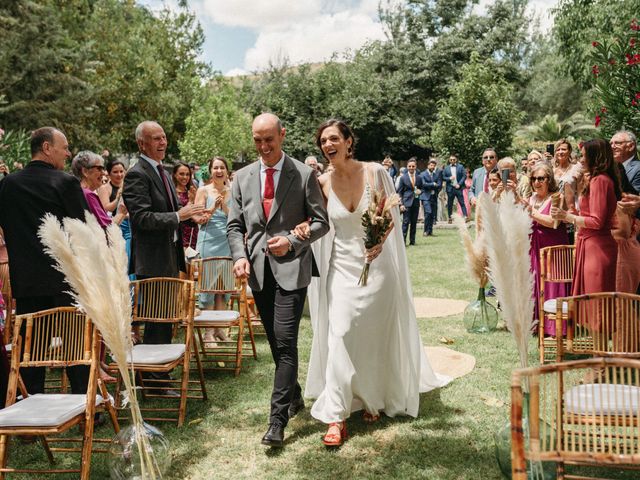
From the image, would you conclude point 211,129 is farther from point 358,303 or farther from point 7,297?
point 358,303

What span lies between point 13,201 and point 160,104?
2580cm

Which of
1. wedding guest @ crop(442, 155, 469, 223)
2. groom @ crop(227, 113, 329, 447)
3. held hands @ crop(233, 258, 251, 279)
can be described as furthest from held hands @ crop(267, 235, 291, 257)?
wedding guest @ crop(442, 155, 469, 223)

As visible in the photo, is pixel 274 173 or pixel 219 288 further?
pixel 219 288

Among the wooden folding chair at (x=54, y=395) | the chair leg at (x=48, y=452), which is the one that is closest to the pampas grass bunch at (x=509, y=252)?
the wooden folding chair at (x=54, y=395)

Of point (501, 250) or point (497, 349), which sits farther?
point (497, 349)

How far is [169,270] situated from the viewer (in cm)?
548

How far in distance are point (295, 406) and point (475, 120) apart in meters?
21.5

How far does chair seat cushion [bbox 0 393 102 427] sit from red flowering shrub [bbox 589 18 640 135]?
5945mm

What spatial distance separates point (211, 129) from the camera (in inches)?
1248

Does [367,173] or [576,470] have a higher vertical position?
[367,173]

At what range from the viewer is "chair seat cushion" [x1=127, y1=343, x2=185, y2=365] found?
15.1 ft

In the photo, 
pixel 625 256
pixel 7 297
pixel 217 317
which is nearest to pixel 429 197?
pixel 625 256

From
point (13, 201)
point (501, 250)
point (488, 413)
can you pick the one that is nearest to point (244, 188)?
point (13, 201)

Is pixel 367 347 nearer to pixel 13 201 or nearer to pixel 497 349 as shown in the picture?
pixel 497 349
